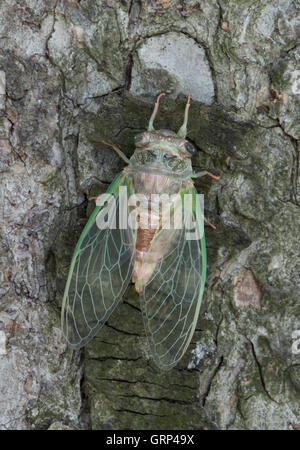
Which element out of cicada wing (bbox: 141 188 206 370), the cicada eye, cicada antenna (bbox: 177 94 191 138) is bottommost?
cicada wing (bbox: 141 188 206 370)

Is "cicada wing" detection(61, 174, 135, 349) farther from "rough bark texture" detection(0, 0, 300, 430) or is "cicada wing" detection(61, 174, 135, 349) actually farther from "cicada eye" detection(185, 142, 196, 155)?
"cicada eye" detection(185, 142, 196, 155)

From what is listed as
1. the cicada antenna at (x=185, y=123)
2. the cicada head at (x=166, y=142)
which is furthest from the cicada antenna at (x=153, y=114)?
the cicada antenna at (x=185, y=123)

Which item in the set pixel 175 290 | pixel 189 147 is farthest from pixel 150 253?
pixel 189 147

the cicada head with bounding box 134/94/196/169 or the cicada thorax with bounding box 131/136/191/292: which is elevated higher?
the cicada head with bounding box 134/94/196/169

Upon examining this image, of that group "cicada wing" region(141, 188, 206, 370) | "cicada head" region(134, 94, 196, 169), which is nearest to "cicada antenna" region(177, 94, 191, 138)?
"cicada head" region(134, 94, 196, 169)

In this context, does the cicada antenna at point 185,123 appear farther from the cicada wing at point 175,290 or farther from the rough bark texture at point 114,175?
the cicada wing at point 175,290

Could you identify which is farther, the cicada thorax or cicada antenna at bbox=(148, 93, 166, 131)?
the cicada thorax

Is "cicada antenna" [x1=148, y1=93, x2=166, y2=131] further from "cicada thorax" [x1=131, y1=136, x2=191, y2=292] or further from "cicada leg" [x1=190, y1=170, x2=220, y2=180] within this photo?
"cicada leg" [x1=190, y1=170, x2=220, y2=180]

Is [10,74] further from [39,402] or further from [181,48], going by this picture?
[39,402]
